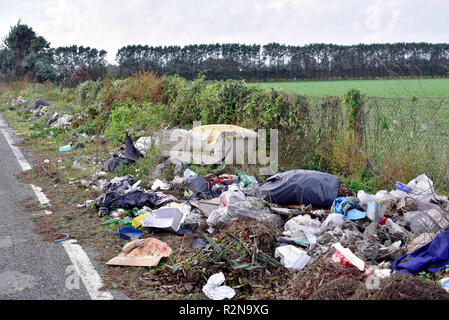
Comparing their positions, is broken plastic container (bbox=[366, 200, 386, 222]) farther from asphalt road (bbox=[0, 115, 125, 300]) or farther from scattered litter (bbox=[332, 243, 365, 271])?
asphalt road (bbox=[0, 115, 125, 300])

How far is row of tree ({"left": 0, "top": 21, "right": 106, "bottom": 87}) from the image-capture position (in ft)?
128

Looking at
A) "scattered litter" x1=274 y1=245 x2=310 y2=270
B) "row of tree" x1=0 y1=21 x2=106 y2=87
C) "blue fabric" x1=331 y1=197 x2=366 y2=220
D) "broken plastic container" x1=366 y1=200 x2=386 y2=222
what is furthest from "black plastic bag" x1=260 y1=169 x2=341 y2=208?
"row of tree" x1=0 y1=21 x2=106 y2=87

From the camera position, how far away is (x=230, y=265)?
415 centimetres

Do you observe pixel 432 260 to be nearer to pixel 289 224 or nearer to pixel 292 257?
pixel 292 257

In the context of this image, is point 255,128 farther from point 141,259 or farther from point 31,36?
point 31,36

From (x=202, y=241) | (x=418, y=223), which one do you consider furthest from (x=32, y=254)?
(x=418, y=223)

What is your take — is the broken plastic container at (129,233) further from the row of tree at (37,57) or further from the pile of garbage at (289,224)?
the row of tree at (37,57)

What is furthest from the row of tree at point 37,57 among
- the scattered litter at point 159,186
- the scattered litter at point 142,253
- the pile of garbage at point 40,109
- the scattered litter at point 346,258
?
the scattered litter at point 346,258

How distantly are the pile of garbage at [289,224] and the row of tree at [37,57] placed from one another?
33420 mm

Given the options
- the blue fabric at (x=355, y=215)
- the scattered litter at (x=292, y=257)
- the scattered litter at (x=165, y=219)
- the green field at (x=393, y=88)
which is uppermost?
the green field at (x=393, y=88)

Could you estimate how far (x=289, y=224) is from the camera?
5.15m

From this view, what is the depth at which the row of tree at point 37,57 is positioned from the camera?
39.0m

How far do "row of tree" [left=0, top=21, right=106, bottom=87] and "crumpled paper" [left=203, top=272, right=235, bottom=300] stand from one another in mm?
35838

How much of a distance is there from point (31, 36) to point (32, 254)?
44.3 meters
